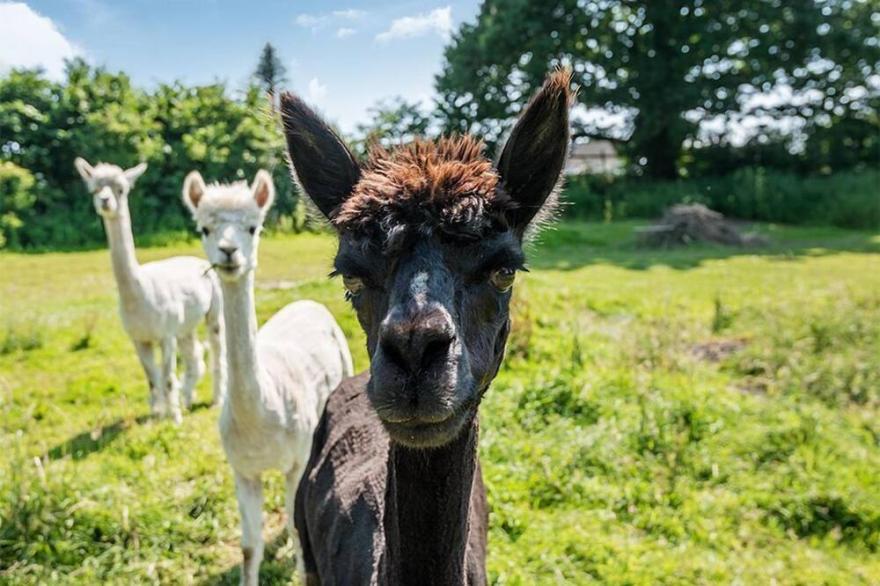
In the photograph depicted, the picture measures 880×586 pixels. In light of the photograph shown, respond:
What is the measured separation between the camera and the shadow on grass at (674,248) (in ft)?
57.3

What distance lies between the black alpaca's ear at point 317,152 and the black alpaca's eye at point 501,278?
777 mm

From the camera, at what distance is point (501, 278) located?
211 centimetres

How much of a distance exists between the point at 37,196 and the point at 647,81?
23480 mm

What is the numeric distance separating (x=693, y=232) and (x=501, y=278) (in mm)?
20423

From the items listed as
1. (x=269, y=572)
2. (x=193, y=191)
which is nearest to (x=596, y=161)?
(x=193, y=191)

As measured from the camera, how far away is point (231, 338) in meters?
4.12

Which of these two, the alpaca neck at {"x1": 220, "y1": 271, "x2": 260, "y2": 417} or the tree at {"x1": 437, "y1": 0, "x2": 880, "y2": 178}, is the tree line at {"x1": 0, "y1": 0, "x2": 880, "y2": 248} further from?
the alpaca neck at {"x1": 220, "y1": 271, "x2": 260, "y2": 417}

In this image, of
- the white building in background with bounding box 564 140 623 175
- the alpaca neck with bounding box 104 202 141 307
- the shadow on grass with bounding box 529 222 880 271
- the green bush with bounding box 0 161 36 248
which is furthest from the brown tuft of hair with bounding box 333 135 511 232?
the green bush with bounding box 0 161 36 248

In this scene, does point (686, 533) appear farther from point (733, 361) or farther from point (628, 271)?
point (628, 271)

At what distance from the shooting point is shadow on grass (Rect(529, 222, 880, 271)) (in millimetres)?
17453

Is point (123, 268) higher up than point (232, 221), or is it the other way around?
point (232, 221)

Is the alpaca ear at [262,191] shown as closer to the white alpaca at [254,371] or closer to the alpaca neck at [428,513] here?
the white alpaca at [254,371]

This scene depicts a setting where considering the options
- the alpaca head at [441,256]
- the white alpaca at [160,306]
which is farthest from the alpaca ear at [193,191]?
the alpaca head at [441,256]

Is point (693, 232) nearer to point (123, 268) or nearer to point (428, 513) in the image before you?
point (123, 268)
